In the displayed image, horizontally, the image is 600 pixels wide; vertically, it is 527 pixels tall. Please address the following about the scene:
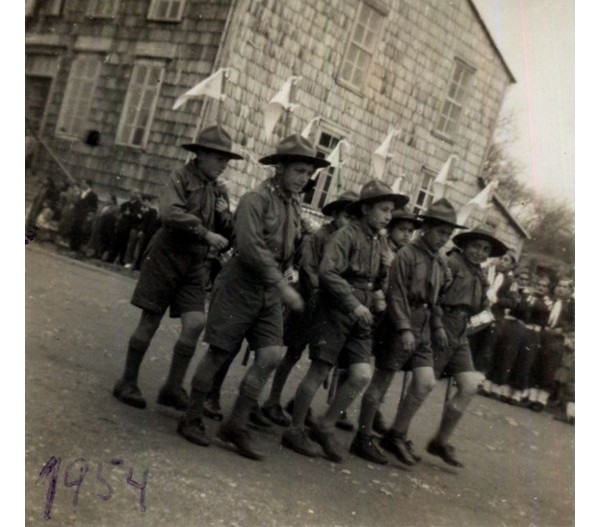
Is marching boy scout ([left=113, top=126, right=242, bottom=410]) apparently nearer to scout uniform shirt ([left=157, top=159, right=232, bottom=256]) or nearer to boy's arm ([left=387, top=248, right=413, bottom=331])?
scout uniform shirt ([left=157, top=159, right=232, bottom=256])

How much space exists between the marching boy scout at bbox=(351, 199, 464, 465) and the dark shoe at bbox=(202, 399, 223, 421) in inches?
36.8

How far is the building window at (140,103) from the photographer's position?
4827 mm

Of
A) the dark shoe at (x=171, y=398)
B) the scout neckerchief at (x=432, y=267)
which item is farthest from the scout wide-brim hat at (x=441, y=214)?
the dark shoe at (x=171, y=398)

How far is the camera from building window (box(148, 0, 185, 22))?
4.70 meters

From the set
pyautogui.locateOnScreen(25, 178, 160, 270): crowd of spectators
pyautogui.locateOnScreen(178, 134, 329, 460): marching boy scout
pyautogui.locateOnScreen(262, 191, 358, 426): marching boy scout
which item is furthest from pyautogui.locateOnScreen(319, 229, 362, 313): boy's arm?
pyautogui.locateOnScreen(25, 178, 160, 270): crowd of spectators

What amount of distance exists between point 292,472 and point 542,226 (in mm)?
2741

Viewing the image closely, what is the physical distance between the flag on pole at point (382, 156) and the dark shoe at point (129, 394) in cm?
305

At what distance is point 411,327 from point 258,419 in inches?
48.5

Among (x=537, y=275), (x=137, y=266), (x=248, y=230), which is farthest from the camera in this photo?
(x=537, y=275)

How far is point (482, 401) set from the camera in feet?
24.2

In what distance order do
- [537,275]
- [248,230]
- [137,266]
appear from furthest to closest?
[537,275] < [137,266] < [248,230]

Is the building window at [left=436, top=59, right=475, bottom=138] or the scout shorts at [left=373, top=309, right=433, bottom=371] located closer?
the scout shorts at [left=373, top=309, right=433, bottom=371]

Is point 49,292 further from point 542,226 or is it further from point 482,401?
point 482,401
